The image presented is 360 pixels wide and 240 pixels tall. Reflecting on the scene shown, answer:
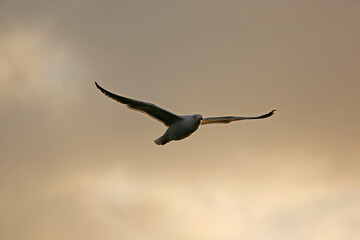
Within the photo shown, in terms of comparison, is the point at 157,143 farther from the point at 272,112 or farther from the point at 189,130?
the point at 272,112

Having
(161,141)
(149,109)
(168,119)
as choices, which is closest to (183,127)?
(168,119)

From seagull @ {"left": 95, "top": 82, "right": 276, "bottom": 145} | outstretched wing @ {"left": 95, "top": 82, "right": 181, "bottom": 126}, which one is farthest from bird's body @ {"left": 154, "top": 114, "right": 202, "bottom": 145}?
outstretched wing @ {"left": 95, "top": 82, "right": 181, "bottom": 126}

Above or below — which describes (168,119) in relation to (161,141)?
above

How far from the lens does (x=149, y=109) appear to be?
28.3 meters

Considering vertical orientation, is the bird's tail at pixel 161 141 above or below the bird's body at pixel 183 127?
below

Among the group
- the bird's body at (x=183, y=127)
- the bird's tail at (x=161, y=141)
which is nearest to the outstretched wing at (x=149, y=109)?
the bird's body at (x=183, y=127)

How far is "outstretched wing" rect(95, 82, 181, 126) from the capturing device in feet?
90.5

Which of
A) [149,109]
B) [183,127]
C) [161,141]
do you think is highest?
[149,109]

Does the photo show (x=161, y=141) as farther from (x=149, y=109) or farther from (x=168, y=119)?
(x=149, y=109)

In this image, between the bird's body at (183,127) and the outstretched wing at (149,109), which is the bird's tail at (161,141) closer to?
the bird's body at (183,127)

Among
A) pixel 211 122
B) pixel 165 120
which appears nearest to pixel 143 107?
pixel 165 120

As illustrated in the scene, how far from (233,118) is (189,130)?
400 centimetres

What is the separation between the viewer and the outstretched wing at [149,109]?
1086 inches

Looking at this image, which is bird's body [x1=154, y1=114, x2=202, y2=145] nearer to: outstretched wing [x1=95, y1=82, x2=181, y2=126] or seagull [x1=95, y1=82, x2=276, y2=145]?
seagull [x1=95, y1=82, x2=276, y2=145]
